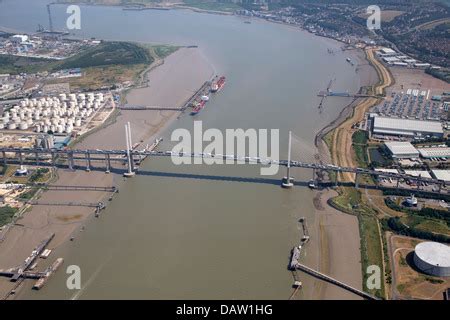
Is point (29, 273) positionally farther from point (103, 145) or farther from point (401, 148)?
point (401, 148)

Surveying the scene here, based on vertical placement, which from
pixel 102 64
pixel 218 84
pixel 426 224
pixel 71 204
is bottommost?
pixel 71 204

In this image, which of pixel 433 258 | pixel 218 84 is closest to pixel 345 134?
pixel 218 84

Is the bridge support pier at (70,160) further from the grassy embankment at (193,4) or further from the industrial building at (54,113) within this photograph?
the grassy embankment at (193,4)

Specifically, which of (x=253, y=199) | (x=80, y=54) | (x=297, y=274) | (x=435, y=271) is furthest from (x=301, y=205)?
(x=80, y=54)

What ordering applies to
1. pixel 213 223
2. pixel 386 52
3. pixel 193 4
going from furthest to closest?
pixel 193 4, pixel 386 52, pixel 213 223

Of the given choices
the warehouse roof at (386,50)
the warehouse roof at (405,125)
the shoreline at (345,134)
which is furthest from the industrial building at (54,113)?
the warehouse roof at (386,50)

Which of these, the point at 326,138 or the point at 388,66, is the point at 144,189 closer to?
the point at 326,138
